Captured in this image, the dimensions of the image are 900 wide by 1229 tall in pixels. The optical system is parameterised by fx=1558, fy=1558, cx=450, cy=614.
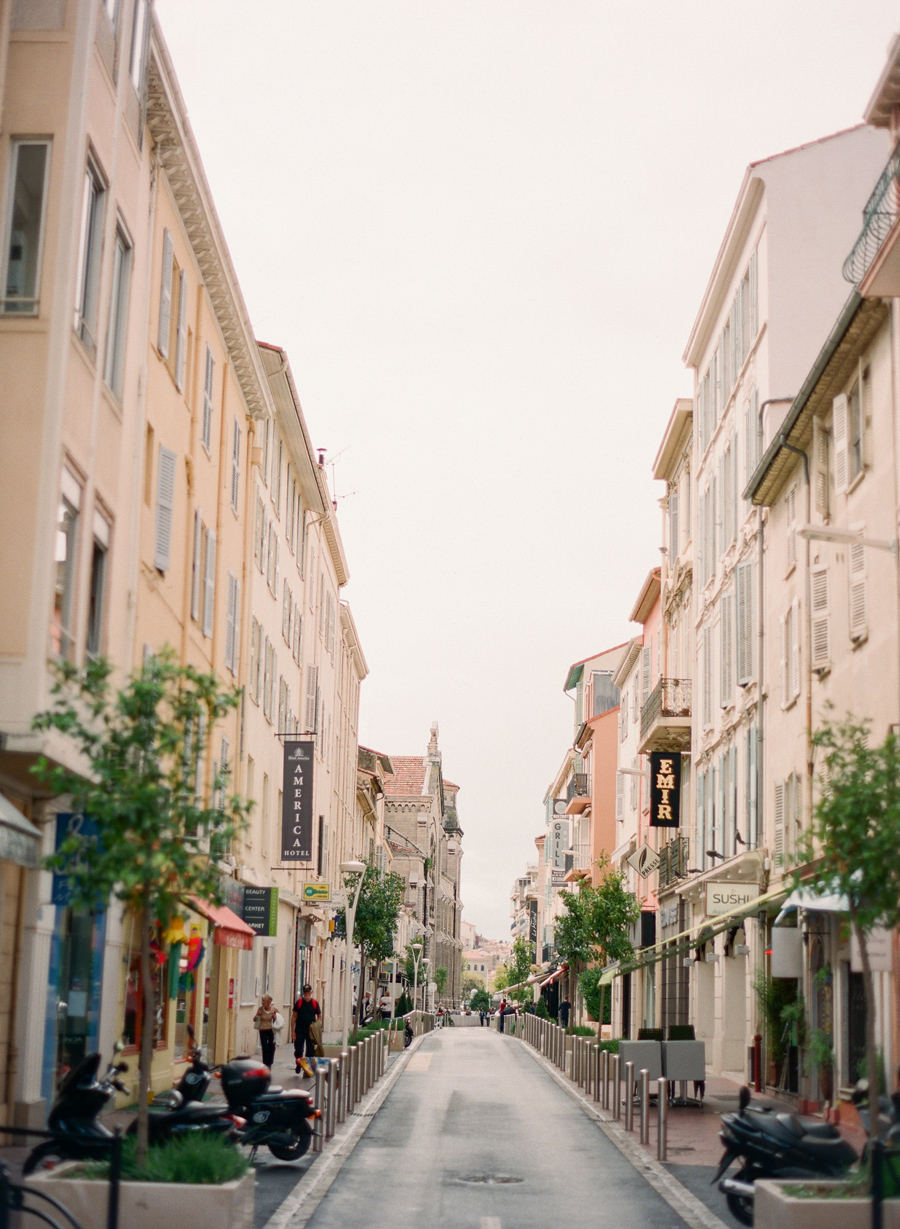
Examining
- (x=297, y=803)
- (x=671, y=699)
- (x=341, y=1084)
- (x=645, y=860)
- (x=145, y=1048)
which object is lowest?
(x=341, y=1084)

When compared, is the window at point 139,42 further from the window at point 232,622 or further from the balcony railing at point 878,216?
the window at point 232,622

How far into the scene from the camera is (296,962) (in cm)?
4491

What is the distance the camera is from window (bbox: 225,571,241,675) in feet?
95.0

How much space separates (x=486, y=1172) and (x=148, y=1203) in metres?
6.30

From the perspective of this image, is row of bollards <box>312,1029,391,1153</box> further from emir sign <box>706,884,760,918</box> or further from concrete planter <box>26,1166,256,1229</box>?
concrete planter <box>26,1166,256,1229</box>

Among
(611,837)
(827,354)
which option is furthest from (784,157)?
(611,837)

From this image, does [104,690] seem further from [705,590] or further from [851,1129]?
[705,590]

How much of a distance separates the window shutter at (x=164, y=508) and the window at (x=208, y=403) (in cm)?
395

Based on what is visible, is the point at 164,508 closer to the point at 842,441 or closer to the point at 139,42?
the point at 139,42

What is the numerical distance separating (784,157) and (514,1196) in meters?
21.6

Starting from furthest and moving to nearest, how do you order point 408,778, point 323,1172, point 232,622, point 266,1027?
point 408,778 → point 232,622 → point 266,1027 → point 323,1172

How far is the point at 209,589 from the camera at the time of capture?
1051 inches

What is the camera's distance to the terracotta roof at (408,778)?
13438 cm

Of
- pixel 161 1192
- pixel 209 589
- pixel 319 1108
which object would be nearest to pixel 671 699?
pixel 209 589
